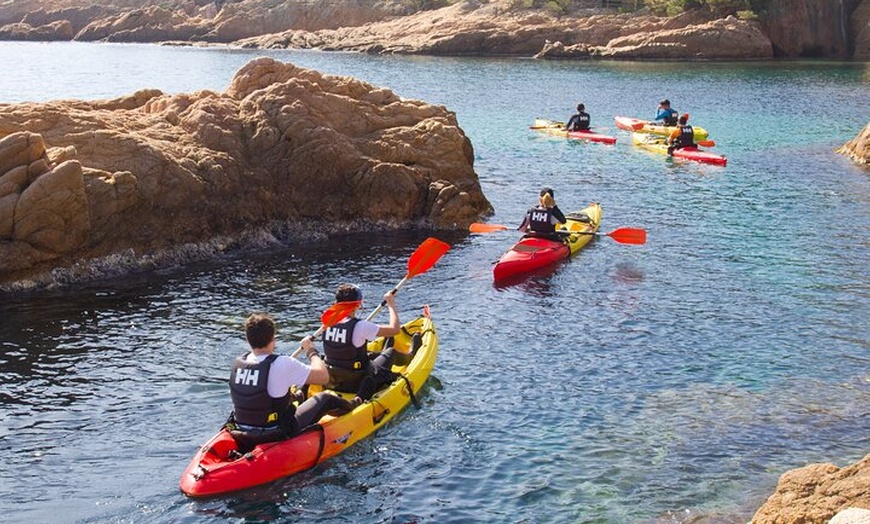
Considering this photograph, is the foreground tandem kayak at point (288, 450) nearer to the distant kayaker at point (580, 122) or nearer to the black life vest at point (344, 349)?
the black life vest at point (344, 349)

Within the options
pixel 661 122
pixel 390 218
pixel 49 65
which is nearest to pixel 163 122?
pixel 390 218

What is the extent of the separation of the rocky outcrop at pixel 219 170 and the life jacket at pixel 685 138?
489 inches

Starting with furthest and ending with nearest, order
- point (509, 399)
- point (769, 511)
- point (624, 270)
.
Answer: point (624, 270) < point (509, 399) < point (769, 511)

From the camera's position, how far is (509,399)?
1669cm

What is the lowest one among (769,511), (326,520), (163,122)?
(326,520)

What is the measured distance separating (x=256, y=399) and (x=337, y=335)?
8.01ft

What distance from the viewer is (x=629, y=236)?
25.6 meters

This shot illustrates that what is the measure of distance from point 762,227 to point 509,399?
48.1 feet

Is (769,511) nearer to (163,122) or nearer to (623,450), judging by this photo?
(623,450)

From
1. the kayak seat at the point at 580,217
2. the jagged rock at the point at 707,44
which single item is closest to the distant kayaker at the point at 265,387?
the kayak seat at the point at 580,217

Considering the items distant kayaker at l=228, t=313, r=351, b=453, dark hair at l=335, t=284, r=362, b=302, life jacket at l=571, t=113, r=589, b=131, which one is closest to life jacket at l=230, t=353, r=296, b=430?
distant kayaker at l=228, t=313, r=351, b=453

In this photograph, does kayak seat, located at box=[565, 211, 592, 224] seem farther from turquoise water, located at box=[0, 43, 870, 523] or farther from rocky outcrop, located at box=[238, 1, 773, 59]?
rocky outcrop, located at box=[238, 1, 773, 59]

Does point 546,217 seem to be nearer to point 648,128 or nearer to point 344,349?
point 344,349

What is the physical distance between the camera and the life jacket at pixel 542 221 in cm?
2530
